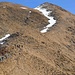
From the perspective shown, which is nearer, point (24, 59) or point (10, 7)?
point (24, 59)

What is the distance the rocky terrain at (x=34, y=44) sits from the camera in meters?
40.9

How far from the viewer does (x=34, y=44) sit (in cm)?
4684

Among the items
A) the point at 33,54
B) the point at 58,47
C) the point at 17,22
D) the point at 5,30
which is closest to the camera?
the point at 33,54

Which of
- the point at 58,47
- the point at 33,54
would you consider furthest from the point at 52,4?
the point at 33,54

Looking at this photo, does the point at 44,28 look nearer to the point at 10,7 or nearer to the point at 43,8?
the point at 10,7

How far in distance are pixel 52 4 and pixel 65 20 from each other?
16384 millimetres

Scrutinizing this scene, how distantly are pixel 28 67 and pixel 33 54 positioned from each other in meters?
3.37

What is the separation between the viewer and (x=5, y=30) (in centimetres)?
5603

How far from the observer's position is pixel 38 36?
50.1 metres

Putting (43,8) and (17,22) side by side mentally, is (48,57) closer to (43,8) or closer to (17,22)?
(17,22)

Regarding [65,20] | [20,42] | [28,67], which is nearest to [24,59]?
[28,67]

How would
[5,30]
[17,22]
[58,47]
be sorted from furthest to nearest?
1. [17,22]
2. [5,30]
3. [58,47]

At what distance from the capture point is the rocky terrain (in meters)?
40.9

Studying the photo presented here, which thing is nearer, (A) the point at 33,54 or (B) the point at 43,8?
(A) the point at 33,54
